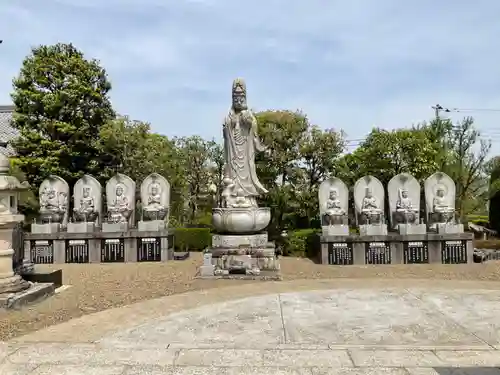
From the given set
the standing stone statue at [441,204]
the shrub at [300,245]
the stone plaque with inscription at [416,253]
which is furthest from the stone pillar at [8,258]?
the standing stone statue at [441,204]

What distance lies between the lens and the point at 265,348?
524 centimetres

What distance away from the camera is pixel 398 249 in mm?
13711

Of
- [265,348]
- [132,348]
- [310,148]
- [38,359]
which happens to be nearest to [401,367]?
[265,348]

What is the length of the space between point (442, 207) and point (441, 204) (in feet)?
0.33

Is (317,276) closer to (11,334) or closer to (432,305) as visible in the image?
(432,305)

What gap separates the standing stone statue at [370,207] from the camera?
1391cm

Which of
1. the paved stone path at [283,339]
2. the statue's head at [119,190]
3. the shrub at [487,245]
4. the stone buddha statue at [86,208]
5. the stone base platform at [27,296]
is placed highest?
the statue's head at [119,190]

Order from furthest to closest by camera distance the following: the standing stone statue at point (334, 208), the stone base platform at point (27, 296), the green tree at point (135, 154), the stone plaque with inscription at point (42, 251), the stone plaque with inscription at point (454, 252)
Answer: the green tree at point (135, 154)
the stone plaque with inscription at point (42, 251)
the standing stone statue at point (334, 208)
the stone plaque with inscription at point (454, 252)
the stone base platform at point (27, 296)

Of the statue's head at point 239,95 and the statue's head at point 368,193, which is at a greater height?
the statue's head at point 239,95

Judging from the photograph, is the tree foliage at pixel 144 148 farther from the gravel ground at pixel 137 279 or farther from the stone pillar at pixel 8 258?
the stone pillar at pixel 8 258

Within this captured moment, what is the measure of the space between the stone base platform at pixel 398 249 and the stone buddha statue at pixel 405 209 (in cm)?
68

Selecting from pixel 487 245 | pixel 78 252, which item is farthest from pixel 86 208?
pixel 487 245

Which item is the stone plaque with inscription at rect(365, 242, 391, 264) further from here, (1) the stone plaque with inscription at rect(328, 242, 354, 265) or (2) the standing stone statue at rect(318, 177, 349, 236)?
(2) the standing stone statue at rect(318, 177, 349, 236)

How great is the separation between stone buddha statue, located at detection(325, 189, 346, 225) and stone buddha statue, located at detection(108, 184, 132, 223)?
6.58 meters
